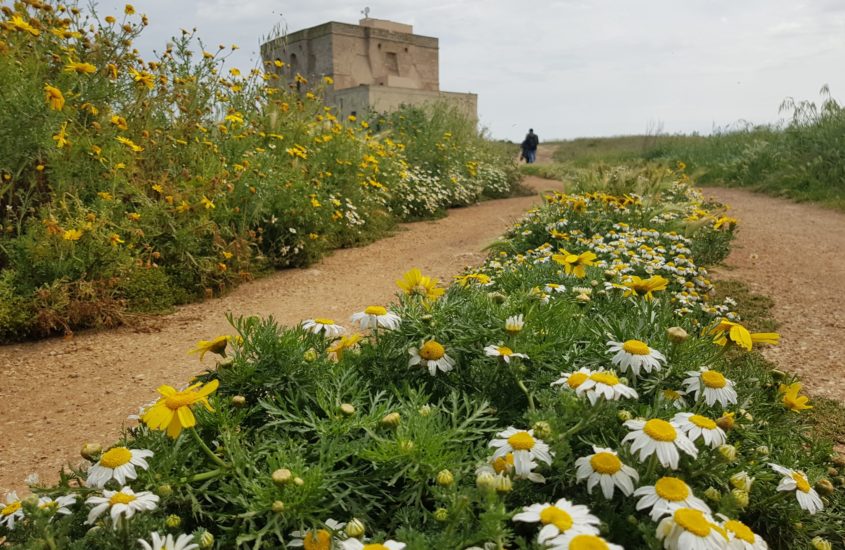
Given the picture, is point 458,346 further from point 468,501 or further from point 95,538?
point 95,538

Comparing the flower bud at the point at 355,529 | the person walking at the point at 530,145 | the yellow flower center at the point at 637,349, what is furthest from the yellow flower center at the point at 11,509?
the person walking at the point at 530,145

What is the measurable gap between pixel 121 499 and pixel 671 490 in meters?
1.07

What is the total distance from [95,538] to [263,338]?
0.63m

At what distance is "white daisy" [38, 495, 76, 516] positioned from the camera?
1327mm

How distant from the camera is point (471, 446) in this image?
5.15 ft

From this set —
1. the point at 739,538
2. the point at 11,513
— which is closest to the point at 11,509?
the point at 11,513

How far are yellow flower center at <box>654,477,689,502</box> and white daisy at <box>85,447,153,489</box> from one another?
1056mm

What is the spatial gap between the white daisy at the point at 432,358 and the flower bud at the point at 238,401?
0.46 meters

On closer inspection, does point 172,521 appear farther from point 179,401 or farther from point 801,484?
point 801,484

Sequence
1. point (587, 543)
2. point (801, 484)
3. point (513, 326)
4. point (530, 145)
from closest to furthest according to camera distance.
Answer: point (587, 543) < point (801, 484) < point (513, 326) < point (530, 145)

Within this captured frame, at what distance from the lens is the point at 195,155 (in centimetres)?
553

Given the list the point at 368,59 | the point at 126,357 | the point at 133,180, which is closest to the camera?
the point at 126,357

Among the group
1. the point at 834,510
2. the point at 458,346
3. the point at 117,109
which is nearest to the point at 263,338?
the point at 458,346

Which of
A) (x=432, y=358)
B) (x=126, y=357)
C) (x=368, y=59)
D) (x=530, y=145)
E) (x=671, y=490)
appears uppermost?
(x=368, y=59)
